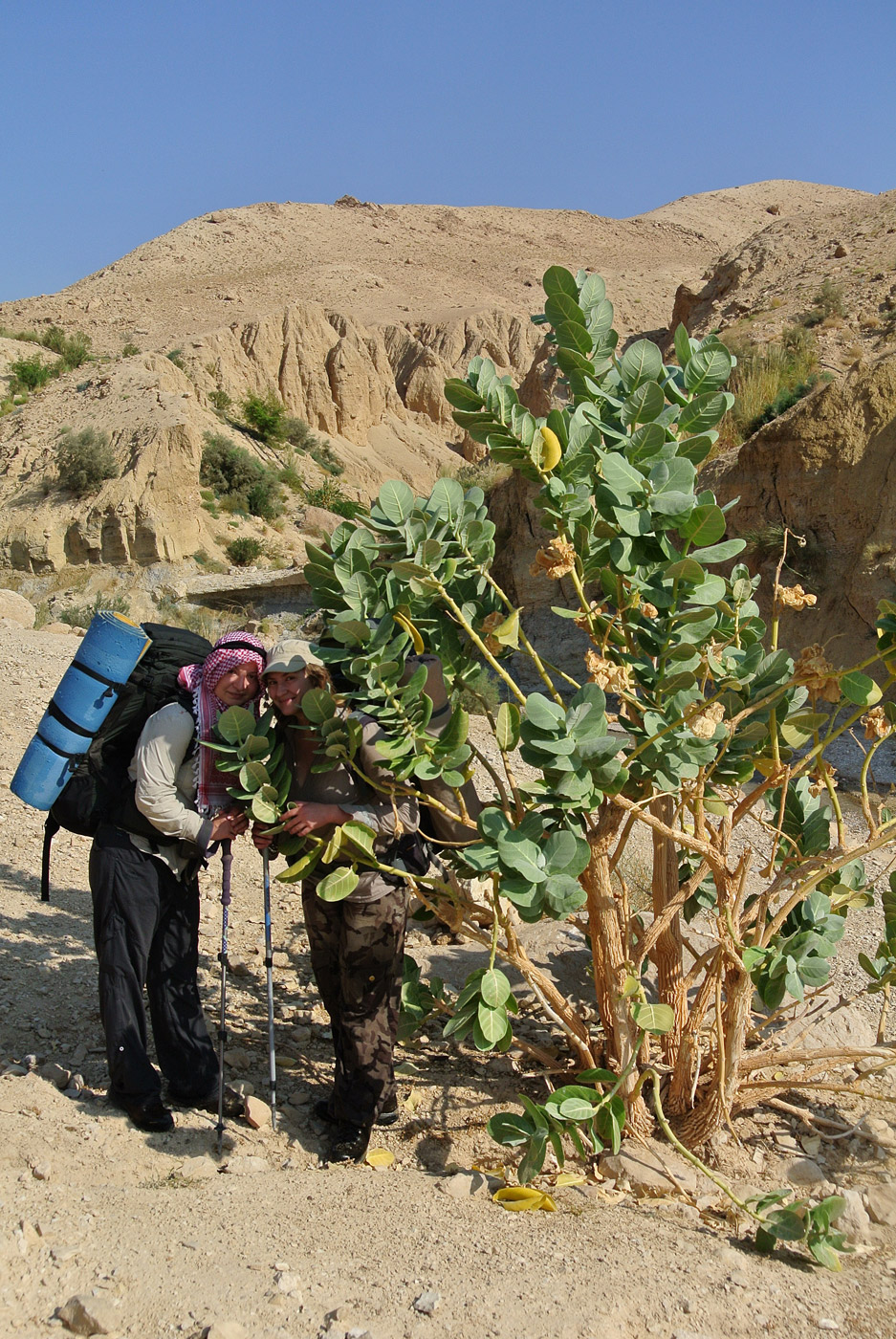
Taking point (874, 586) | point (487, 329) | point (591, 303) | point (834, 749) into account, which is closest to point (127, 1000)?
point (591, 303)

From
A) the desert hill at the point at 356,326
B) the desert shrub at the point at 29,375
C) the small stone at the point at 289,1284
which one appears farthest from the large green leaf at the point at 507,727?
the desert shrub at the point at 29,375

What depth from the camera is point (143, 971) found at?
321 centimetres

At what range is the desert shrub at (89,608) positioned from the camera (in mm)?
15124

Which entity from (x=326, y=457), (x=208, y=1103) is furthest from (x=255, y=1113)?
(x=326, y=457)

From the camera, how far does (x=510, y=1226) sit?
2605 millimetres

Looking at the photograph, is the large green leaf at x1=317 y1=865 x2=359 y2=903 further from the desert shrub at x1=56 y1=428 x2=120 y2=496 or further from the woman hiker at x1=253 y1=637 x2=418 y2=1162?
the desert shrub at x1=56 y1=428 x2=120 y2=496

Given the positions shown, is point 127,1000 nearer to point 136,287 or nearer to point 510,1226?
point 510,1226

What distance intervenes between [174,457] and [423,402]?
1703cm

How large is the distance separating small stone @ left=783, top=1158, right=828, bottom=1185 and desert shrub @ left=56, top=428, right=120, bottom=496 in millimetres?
19398

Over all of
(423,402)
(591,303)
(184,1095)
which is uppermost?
(423,402)

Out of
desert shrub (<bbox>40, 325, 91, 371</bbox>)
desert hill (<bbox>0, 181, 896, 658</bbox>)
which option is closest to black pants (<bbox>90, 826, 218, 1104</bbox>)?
desert hill (<bbox>0, 181, 896, 658</bbox>)

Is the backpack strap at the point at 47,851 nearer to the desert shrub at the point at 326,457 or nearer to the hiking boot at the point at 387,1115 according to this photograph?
the hiking boot at the point at 387,1115

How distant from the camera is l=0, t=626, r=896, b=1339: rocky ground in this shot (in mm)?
2219

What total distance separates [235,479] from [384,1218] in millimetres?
21625
